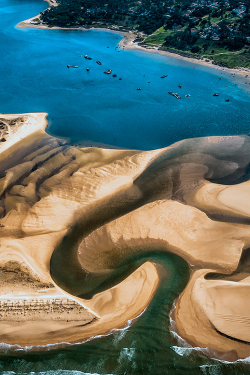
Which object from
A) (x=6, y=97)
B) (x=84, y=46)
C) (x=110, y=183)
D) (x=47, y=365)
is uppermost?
(x=84, y=46)

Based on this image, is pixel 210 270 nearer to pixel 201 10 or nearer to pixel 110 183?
pixel 110 183

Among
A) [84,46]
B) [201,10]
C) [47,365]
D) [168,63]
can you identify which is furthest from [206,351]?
[201,10]

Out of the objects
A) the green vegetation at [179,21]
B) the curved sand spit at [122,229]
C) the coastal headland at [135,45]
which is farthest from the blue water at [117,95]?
the green vegetation at [179,21]

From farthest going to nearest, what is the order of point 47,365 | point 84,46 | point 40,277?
point 84,46 < point 40,277 < point 47,365

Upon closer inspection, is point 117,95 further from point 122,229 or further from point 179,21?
point 179,21

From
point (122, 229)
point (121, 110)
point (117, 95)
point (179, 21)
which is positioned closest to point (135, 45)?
point (179, 21)

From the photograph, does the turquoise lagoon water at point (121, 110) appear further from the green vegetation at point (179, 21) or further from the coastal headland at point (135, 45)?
the green vegetation at point (179, 21)
